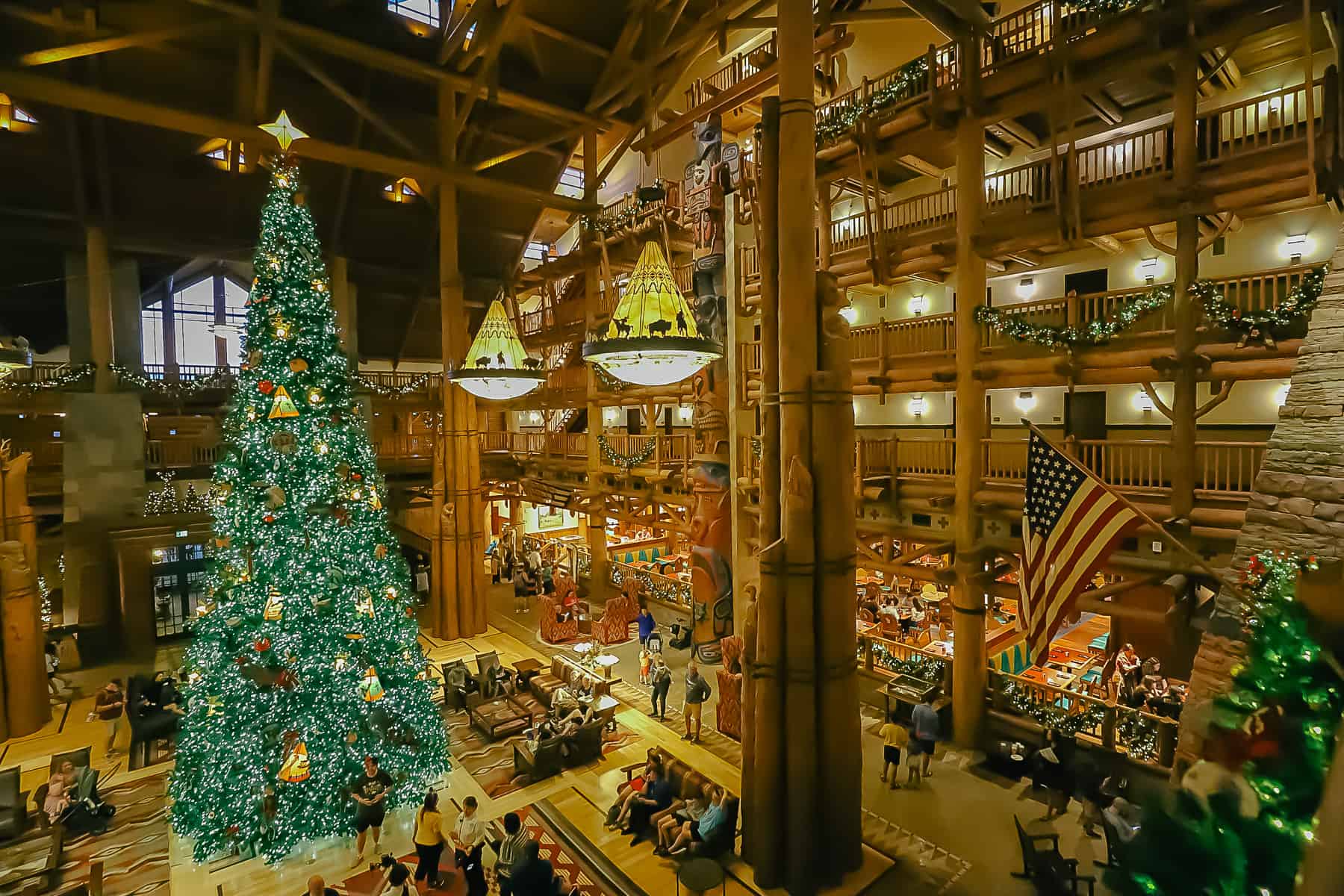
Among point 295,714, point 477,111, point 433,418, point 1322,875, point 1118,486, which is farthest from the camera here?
point 433,418

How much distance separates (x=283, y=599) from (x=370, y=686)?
4.95ft

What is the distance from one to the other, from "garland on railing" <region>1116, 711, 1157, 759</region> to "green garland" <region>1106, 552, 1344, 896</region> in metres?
7.66

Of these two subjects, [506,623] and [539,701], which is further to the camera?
[506,623]

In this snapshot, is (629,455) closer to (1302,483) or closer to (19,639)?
(19,639)

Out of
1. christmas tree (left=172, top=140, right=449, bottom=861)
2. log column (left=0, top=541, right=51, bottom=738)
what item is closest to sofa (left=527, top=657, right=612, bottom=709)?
christmas tree (left=172, top=140, right=449, bottom=861)

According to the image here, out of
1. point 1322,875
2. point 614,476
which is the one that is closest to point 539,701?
point 614,476

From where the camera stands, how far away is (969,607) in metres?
10.4

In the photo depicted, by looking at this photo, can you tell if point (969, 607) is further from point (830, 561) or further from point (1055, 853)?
point (830, 561)

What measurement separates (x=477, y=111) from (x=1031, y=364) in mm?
14724

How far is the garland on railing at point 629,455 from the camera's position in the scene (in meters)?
16.7

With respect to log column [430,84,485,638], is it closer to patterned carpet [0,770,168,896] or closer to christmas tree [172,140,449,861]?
patterned carpet [0,770,168,896]

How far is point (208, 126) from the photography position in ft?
37.3

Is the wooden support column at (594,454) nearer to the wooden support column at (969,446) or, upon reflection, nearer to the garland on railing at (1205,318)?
the wooden support column at (969,446)

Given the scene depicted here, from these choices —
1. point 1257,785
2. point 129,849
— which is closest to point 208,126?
point 129,849
